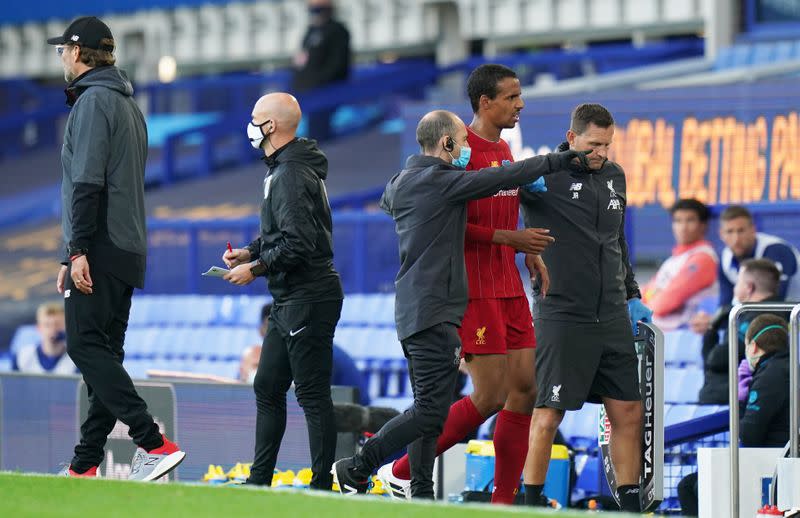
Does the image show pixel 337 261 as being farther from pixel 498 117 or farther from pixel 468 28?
pixel 468 28

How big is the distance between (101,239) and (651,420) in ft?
7.81

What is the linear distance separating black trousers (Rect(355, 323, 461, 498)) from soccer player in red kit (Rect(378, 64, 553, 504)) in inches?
6.4

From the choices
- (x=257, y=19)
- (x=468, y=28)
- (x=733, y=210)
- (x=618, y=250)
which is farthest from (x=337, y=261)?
(x=257, y=19)

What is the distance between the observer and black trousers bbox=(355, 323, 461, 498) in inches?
239

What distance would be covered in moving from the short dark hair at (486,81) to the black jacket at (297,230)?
2.26ft

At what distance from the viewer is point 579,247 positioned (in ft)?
21.4

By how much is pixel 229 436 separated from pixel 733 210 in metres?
3.06

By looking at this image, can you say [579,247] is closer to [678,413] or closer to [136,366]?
[678,413]

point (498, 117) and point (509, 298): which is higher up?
point (498, 117)

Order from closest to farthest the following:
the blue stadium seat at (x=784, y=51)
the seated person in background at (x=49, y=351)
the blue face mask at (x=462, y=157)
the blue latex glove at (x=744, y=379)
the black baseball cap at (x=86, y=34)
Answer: the blue face mask at (x=462, y=157)
the black baseball cap at (x=86, y=34)
the blue latex glove at (x=744, y=379)
the seated person in background at (x=49, y=351)
the blue stadium seat at (x=784, y=51)

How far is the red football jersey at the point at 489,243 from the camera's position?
6.36 metres

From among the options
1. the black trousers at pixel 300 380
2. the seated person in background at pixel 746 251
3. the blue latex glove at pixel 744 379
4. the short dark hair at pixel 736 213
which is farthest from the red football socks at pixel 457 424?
the short dark hair at pixel 736 213

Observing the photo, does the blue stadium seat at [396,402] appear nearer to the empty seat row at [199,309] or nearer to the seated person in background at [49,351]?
the empty seat row at [199,309]

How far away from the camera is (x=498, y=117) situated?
21.3 ft
